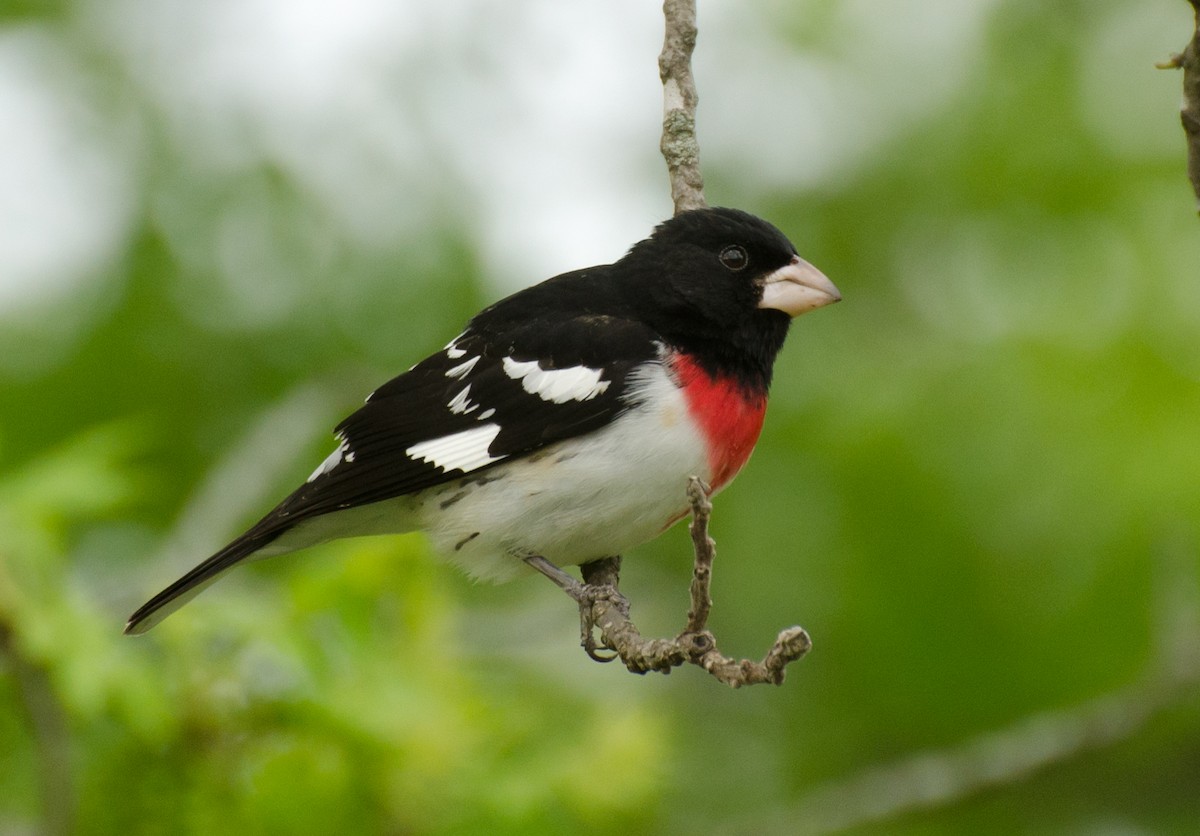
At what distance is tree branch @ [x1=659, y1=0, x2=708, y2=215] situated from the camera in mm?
3277

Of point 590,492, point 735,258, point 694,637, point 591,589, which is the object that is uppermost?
point 735,258

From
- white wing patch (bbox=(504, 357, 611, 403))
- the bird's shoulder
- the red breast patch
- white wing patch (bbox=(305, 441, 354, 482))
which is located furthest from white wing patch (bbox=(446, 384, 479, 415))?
the red breast patch

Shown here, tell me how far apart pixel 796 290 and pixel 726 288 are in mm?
185

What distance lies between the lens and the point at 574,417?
136 inches

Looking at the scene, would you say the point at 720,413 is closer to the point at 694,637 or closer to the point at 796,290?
the point at 796,290

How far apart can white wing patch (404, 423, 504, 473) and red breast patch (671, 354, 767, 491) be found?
504mm

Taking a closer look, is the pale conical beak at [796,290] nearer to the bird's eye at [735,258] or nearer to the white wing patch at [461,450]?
the bird's eye at [735,258]

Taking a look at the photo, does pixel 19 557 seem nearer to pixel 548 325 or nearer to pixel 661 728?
pixel 548 325

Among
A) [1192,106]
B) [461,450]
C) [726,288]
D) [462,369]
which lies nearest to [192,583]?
[461,450]

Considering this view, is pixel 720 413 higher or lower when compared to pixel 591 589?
higher

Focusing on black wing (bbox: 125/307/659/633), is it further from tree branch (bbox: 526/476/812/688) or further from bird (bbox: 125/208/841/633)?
tree branch (bbox: 526/476/812/688)

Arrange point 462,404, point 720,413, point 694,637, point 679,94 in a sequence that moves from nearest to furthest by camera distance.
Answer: point 694,637 → point 679,94 → point 720,413 → point 462,404

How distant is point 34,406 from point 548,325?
9.72ft

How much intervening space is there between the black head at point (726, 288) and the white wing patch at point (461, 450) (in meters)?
0.55
